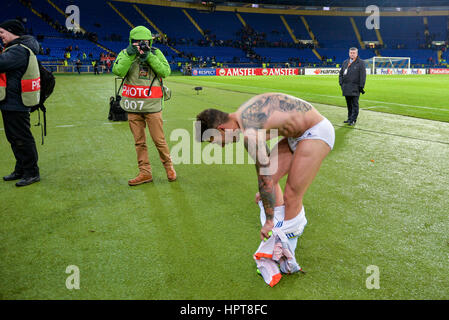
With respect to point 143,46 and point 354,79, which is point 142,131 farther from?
point 354,79

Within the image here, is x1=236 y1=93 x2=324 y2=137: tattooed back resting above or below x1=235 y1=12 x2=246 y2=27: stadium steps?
below

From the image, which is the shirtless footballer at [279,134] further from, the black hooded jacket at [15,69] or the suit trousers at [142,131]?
the black hooded jacket at [15,69]

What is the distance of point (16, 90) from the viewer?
15.5 ft

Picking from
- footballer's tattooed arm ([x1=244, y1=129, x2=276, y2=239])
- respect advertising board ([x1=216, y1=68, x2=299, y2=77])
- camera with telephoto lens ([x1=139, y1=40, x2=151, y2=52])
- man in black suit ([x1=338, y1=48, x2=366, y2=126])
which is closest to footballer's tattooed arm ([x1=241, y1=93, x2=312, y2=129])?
footballer's tattooed arm ([x1=244, y1=129, x2=276, y2=239])

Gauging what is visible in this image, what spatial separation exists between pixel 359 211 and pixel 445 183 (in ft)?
6.03

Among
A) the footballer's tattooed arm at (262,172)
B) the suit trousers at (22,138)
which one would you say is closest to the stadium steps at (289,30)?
the suit trousers at (22,138)

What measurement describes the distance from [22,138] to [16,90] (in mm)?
674

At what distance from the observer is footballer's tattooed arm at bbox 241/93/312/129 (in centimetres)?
261

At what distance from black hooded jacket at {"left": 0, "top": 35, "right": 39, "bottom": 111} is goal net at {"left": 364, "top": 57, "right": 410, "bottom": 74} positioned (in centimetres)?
4294

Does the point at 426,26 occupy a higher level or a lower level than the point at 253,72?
higher

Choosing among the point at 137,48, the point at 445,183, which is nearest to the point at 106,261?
the point at 137,48

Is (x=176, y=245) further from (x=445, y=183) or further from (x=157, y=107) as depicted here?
(x=445, y=183)

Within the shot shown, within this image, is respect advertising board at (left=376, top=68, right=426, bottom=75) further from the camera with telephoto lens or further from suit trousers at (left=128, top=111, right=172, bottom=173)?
the camera with telephoto lens

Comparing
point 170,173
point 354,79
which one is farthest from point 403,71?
point 170,173
